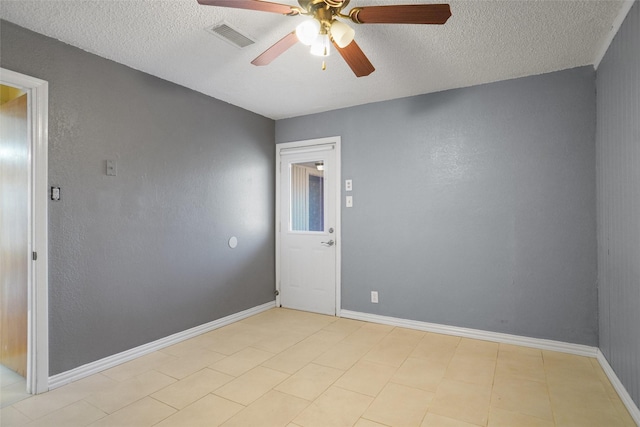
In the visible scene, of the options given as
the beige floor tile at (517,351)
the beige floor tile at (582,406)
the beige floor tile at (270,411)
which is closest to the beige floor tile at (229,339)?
the beige floor tile at (270,411)

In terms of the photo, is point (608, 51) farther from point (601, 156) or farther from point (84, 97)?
point (84, 97)

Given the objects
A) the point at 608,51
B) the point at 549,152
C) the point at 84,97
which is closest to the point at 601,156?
the point at 549,152

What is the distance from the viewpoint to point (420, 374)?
2.61m

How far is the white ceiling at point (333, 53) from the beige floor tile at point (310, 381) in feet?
8.41

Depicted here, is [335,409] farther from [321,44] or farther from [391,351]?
[321,44]

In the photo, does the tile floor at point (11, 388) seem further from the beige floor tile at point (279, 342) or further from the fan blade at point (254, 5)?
the fan blade at point (254, 5)

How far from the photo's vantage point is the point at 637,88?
2.00 metres

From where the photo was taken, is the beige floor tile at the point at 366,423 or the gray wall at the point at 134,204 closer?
the beige floor tile at the point at 366,423

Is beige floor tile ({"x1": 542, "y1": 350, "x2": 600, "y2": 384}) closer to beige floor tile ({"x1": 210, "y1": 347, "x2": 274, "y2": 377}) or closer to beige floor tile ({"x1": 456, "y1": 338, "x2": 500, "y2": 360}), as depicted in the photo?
beige floor tile ({"x1": 456, "y1": 338, "x2": 500, "y2": 360})

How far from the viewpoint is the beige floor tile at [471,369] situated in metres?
2.53

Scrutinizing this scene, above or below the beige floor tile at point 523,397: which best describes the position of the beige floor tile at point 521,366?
above

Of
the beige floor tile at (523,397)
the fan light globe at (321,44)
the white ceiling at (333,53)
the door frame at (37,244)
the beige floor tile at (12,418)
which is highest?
the white ceiling at (333,53)

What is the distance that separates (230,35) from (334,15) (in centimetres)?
91

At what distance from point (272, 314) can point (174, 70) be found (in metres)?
2.94
